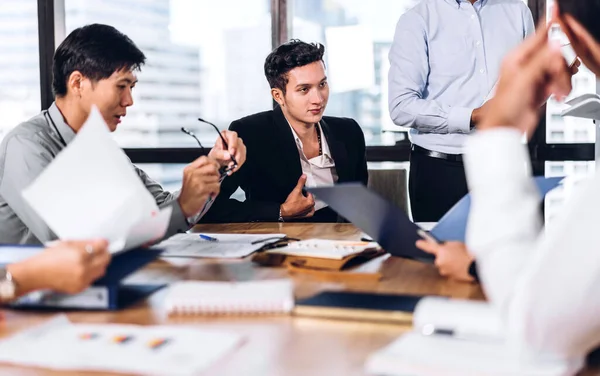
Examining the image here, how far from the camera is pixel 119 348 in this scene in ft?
3.02

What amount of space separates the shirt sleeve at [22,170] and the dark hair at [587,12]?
1.34m

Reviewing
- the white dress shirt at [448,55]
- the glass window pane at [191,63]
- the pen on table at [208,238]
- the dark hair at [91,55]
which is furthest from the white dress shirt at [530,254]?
the glass window pane at [191,63]

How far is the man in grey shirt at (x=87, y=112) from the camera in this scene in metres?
1.94

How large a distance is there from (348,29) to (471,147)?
11.5ft

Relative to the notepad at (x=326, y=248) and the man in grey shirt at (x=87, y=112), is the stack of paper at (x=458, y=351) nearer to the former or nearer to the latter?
the notepad at (x=326, y=248)

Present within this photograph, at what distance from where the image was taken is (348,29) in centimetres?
421

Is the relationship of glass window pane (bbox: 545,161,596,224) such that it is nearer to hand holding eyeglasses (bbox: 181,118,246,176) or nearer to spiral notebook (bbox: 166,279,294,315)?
hand holding eyeglasses (bbox: 181,118,246,176)

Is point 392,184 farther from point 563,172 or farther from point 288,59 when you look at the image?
point 563,172

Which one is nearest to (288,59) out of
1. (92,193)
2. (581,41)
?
(92,193)

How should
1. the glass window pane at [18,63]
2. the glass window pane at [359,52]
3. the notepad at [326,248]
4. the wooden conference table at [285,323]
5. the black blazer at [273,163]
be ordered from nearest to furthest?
the wooden conference table at [285,323]
the notepad at [326,248]
the black blazer at [273,163]
the glass window pane at [359,52]
the glass window pane at [18,63]

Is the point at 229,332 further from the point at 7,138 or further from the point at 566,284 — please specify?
the point at 7,138

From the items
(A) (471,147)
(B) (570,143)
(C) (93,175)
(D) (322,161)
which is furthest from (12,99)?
(A) (471,147)

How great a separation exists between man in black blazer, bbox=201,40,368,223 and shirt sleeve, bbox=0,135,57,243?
0.86 m

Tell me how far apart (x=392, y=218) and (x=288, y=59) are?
4.98ft
